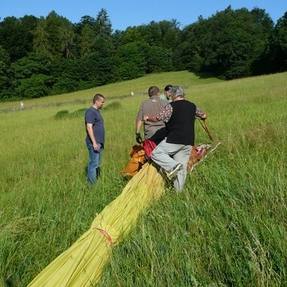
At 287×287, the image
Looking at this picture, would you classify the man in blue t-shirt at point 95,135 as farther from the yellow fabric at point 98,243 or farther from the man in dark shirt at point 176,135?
the yellow fabric at point 98,243

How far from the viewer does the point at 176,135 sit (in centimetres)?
762

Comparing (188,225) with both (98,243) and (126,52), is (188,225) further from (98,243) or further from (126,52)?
(126,52)

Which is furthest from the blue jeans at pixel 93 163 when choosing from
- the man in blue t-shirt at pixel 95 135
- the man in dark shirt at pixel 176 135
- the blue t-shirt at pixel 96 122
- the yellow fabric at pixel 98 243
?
the yellow fabric at pixel 98 243

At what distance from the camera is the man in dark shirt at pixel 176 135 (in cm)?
742

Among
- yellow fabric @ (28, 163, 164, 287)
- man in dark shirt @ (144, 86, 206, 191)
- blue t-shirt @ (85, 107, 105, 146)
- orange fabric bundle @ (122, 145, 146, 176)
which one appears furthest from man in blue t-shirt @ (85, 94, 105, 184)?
yellow fabric @ (28, 163, 164, 287)

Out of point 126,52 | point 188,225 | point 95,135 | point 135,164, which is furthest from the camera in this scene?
point 126,52

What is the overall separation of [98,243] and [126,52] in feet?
311

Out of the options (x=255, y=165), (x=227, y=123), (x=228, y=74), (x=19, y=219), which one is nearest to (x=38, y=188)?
(x=19, y=219)

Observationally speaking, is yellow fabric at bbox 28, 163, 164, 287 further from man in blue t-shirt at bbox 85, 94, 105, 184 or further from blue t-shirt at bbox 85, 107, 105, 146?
blue t-shirt at bbox 85, 107, 105, 146

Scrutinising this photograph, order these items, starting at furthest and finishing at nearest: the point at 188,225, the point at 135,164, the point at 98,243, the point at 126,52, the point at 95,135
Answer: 1. the point at 126,52
2. the point at 95,135
3. the point at 135,164
4. the point at 188,225
5. the point at 98,243

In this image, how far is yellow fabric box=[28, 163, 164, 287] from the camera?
4711 millimetres

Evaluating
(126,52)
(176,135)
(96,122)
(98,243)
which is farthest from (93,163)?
(126,52)

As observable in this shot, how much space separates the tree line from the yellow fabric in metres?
73.3

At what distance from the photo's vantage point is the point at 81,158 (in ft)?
42.1
